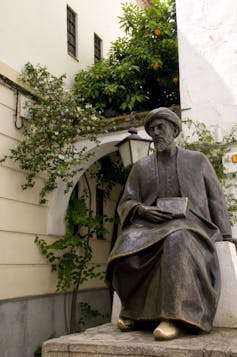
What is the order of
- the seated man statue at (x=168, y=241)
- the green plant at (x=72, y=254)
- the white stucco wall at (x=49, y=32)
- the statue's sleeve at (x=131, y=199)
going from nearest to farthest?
1. the seated man statue at (x=168, y=241)
2. the statue's sleeve at (x=131, y=199)
3. the white stucco wall at (x=49, y=32)
4. the green plant at (x=72, y=254)

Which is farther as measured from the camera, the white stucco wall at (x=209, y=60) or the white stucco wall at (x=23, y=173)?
the white stucco wall at (x=209, y=60)

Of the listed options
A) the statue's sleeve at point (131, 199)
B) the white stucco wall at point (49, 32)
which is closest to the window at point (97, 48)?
the white stucco wall at point (49, 32)

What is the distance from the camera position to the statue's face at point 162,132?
3947 mm

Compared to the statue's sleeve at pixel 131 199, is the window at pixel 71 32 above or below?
above

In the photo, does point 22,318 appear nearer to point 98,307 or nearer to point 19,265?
point 19,265

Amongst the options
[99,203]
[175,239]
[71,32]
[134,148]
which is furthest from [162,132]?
[71,32]

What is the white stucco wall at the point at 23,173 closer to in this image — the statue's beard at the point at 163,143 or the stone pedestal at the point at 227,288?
the statue's beard at the point at 163,143

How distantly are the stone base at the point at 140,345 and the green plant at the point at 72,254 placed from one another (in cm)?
481

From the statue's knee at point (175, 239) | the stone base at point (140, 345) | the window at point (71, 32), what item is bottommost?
the stone base at point (140, 345)

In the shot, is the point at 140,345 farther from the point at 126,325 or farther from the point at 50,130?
the point at 50,130

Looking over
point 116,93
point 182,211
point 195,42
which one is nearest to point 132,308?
point 182,211

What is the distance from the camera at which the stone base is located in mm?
2869

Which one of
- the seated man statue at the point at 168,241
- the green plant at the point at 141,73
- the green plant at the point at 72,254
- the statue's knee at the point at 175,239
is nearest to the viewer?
the seated man statue at the point at 168,241

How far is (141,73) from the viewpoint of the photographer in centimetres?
952
